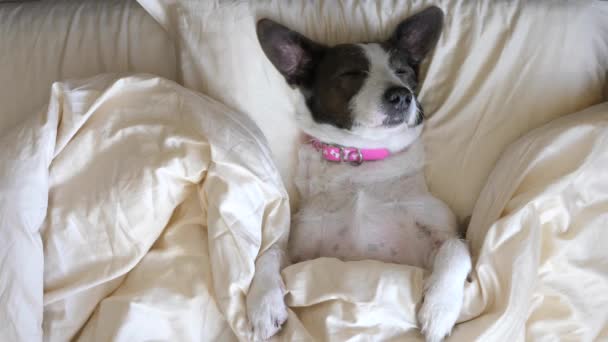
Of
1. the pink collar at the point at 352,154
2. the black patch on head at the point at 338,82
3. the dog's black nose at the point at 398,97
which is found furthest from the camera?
the pink collar at the point at 352,154

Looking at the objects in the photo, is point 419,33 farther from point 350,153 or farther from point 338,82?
point 350,153

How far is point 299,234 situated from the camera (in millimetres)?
1818

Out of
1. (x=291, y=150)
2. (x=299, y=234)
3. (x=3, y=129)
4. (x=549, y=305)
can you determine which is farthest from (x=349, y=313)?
(x=3, y=129)

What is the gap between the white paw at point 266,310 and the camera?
1.43 meters

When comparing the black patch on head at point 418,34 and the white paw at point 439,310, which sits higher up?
the black patch on head at point 418,34

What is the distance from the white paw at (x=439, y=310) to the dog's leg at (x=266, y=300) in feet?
1.30

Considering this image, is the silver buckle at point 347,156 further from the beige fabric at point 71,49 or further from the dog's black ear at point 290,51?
the beige fabric at point 71,49

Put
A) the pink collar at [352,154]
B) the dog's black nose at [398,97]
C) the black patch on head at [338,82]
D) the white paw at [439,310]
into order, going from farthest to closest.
Result: the pink collar at [352,154]
the black patch on head at [338,82]
the dog's black nose at [398,97]
the white paw at [439,310]

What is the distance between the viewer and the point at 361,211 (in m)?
1.82

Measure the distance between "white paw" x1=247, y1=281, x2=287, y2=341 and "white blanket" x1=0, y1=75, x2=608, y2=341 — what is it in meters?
0.03

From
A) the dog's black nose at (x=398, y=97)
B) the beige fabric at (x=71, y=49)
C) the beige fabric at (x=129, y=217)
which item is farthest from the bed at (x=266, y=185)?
the dog's black nose at (x=398, y=97)

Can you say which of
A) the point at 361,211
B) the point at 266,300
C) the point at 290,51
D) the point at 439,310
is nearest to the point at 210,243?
the point at 266,300

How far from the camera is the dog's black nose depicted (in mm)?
1702

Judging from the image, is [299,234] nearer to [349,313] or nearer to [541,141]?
[349,313]
